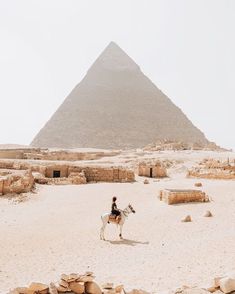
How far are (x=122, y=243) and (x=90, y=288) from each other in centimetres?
291

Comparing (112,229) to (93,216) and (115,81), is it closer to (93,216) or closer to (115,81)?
(93,216)

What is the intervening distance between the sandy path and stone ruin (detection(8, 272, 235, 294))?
A: 62 cm

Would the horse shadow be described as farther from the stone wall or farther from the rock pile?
the stone wall

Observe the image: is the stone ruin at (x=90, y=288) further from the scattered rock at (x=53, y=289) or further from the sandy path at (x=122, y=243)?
the sandy path at (x=122, y=243)

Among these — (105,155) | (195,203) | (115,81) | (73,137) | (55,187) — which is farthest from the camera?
(115,81)

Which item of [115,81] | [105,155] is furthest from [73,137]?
[105,155]

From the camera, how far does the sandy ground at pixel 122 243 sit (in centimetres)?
540

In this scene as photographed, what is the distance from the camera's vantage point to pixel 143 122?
6153 cm

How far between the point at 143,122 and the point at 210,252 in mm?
55558

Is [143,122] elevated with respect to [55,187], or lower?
elevated

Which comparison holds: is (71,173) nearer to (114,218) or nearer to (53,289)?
(114,218)

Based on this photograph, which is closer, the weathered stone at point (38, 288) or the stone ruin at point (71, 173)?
the weathered stone at point (38, 288)

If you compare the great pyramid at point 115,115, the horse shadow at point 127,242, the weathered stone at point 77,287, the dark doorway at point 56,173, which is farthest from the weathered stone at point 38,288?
the great pyramid at point 115,115

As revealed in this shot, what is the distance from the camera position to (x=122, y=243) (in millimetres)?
7273
